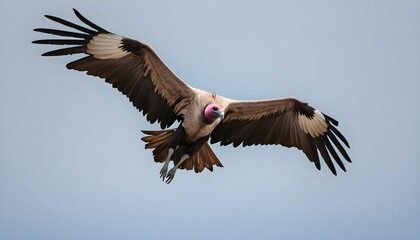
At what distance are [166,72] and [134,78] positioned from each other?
661mm

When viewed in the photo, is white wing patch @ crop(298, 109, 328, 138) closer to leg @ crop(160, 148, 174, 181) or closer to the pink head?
the pink head

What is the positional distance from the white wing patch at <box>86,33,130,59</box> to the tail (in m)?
1.64

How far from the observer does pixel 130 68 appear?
15.5 m

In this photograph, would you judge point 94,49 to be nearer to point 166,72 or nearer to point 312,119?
point 166,72

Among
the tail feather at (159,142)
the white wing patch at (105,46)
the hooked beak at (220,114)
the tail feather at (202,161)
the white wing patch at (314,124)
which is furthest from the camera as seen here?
the white wing patch at (314,124)

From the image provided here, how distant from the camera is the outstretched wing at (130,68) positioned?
1511cm

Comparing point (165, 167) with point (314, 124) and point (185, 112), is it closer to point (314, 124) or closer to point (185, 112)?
point (185, 112)

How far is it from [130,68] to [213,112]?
1750 millimetres

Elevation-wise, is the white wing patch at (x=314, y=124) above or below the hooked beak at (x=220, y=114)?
above

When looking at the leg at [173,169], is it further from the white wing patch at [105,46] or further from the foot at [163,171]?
the white wing patch at [105,46]

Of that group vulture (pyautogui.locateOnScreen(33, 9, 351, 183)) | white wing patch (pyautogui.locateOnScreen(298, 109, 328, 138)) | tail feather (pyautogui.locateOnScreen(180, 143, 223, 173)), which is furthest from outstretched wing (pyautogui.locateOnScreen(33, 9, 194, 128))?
white wing patch (pyautogui.locateOnScreen(298, 109, 328, 138))

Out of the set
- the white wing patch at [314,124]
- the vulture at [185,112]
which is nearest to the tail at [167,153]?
the vulture at [185,112]

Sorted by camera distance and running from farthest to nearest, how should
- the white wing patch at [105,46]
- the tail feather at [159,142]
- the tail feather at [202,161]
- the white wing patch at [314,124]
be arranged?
the white wing patch at [314,124] → the tail feather at [202,161] → the tail feather at [159,142] → the white wing patch at [105,46]

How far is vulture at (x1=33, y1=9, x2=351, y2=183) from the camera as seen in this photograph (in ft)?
50.1
